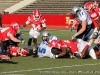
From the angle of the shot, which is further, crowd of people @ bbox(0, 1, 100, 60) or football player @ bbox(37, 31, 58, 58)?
football player @ bbox(37, 31, 58, 58)

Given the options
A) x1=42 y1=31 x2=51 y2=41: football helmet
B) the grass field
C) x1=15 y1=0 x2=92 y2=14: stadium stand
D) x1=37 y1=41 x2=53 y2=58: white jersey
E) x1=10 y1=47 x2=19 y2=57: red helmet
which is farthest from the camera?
x1=15 y1=0 x2=92 y2=14: stadium stand

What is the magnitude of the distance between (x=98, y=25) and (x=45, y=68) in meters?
3.94

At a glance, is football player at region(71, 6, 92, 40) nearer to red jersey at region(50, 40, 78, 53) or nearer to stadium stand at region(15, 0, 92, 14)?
red jersey at region(50, 40, 78, 53)

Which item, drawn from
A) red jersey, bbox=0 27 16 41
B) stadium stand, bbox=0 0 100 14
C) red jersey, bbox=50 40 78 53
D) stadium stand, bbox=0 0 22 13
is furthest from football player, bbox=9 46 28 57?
stadium stand, bbox=0 0 22 13

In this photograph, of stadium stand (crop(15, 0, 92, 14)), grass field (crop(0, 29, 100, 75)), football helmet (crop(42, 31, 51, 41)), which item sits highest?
stadium stand (crop(15, 0, 92, 14))

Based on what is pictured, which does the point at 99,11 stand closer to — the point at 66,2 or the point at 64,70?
the point at 64,70

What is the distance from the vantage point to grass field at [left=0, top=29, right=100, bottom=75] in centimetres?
916

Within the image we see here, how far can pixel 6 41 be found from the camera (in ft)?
41.4

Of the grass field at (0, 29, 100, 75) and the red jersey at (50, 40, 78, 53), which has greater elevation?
the red jersey at (50, 40, 78, 53)

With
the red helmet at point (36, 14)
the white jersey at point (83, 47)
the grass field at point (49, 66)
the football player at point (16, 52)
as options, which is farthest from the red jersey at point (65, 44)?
the red helmet at point (36, 14)

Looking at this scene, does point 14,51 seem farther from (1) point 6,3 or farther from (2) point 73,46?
(1) point 6,3

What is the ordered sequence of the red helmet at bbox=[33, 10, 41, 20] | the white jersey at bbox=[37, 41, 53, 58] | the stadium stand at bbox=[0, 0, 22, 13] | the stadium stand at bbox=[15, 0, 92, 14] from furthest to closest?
the stadium stand at bbox=[0, 0, 22, 13] → the stadium stand at bbox=[15, 0, 92, 14] → the red helmet at bbox=[33, 10, 41, 20] → the white jersey at bbox=[37, 41, 53, 58]

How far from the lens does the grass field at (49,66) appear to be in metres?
9.16

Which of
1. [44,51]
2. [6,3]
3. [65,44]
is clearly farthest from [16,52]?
[6,3]
